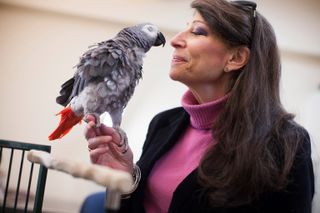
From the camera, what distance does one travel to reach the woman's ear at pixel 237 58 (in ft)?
2.41

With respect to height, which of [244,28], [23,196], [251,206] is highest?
[244,28]

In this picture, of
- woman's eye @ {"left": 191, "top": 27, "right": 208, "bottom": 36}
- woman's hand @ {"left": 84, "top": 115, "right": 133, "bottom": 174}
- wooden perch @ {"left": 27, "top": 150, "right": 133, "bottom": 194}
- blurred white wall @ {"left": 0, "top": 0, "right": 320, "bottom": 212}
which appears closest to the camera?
wooden perch @ {"left": 27, "top": 150, "right": 133, "bottom": 194}

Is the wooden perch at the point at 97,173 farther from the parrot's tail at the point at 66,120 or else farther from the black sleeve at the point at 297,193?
the black sleeve at the point at 297,193

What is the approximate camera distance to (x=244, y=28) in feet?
2.36

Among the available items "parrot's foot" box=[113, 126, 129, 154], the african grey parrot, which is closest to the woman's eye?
the african grey parrot

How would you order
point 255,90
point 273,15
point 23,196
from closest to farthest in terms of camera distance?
point 255,90, point 23,196, point 273,15

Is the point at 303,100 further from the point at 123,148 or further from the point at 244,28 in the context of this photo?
the point at 123,148

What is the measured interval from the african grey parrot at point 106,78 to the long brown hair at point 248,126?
0.18 meters

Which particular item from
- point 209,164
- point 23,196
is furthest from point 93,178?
point 23,196

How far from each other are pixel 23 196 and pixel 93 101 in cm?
57

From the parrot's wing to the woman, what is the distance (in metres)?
0.10

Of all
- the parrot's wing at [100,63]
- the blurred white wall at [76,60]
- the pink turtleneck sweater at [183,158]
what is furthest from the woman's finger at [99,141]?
the blurred white wall at [76,60]

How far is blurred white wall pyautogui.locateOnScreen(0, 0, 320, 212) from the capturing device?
43.3 inches

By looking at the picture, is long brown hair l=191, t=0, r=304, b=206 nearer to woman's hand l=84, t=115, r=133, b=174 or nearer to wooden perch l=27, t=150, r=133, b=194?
woman's hand l=84, t=115, r=133, b=174
